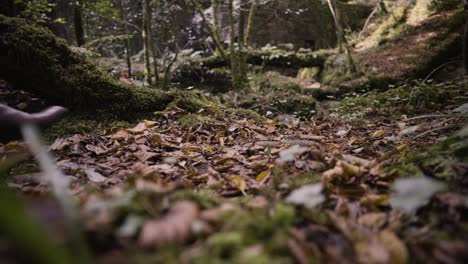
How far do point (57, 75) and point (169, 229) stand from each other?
2.75 metres

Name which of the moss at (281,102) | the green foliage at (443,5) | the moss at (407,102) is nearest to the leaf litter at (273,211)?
the moss at (407,102)

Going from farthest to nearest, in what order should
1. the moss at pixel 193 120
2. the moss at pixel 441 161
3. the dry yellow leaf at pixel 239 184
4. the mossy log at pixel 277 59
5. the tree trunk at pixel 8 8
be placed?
1. the mossy log at pixel 277 59
2. the tree trunk at pixel 8 8
3. the moss at pixel 193 120
4. the dry yellow leaf at pixel 239 184
5. the moss at pixel 441 161

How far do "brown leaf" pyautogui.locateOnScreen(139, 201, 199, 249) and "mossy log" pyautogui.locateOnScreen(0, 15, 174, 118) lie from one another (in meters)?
2.60

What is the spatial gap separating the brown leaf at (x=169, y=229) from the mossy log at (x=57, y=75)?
260 centimetres

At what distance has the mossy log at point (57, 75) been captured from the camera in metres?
2.94

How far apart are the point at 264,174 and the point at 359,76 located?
6.52 meters

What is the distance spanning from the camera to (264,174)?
1.87 meters

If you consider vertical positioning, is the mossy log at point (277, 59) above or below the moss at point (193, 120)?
above

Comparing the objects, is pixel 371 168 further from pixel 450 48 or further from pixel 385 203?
pixel 450 48

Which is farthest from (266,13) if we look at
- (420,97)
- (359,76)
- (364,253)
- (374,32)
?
(364,253)

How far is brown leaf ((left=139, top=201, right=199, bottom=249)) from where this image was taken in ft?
2.87

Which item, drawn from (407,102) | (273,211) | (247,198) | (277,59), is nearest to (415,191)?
(273,211)

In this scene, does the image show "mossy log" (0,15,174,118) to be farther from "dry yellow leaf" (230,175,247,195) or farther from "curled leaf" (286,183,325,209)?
"curled leaf" (286,183,325,209)

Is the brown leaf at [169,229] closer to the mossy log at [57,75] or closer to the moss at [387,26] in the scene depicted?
the mossy log at [57,75]
